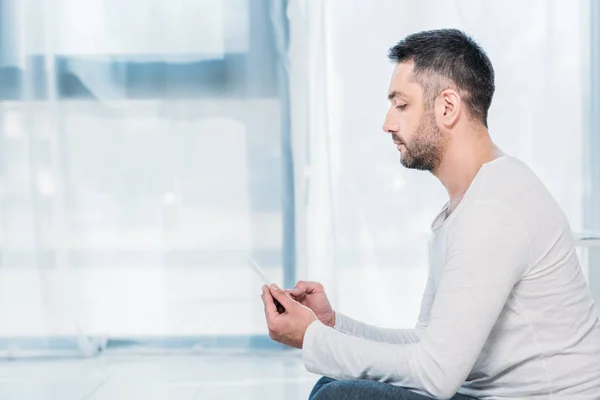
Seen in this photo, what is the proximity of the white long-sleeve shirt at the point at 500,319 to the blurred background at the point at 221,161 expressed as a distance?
4.68ft

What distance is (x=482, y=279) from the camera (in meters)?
0.89

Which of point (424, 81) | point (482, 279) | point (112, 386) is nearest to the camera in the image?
point (482, 279)

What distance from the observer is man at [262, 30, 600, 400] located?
89 cm

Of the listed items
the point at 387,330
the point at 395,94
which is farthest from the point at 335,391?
the point at 395,94

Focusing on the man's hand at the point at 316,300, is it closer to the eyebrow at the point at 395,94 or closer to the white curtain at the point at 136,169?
the eyebrow at the point at 395,94

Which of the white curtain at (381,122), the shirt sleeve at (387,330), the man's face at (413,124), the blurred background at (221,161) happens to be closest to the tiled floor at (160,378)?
the blurred background at (221,161)

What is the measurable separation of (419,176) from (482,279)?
5.02 ft

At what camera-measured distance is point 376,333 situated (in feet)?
4.02

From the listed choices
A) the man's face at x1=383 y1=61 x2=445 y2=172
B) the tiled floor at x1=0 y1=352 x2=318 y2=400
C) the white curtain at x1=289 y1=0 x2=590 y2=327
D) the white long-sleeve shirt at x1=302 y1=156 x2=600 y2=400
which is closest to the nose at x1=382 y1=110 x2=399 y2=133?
the man's face at x1=383 y1=61 x2=445 y2=172

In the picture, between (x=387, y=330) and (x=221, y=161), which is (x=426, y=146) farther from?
(x=221, y=161)

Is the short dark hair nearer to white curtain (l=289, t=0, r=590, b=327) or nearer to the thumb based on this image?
the thumb

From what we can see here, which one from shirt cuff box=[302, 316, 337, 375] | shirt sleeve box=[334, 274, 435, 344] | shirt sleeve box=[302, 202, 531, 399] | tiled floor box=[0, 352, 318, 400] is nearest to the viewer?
shirt sleeve box=[302, 202, 531, 399]

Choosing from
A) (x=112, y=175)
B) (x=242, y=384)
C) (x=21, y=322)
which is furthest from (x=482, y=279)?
(x=21, y=322)

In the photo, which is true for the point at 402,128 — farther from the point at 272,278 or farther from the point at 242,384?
the point at 272,278
